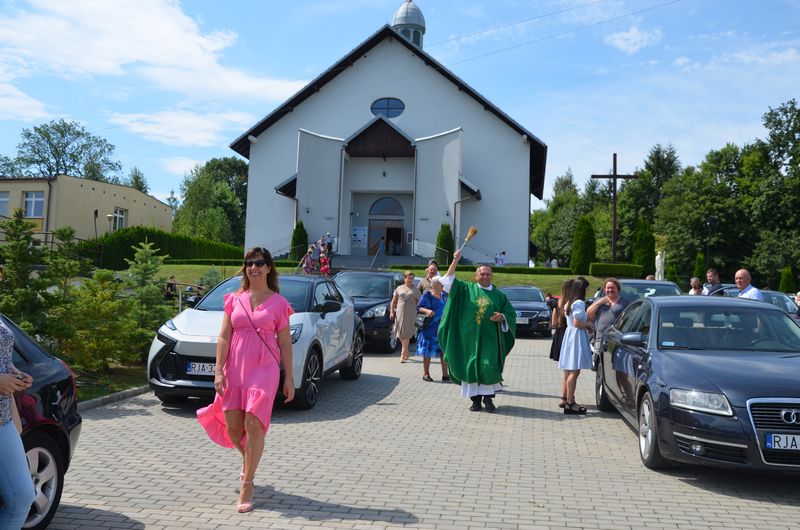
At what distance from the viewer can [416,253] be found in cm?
3953

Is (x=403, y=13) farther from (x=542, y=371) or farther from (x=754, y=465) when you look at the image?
(x=754, y=465)

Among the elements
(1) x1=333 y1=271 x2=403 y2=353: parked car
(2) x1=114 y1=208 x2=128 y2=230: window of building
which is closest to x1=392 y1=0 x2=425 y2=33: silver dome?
(2) x1=114 y1=208 x2=128 y2=230: window of building

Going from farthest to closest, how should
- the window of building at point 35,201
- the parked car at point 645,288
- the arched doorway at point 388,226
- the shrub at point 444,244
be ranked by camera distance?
the window of building at point 35,201, the arched doorway at point 388,226, the shrub at point 444,244, the parked car at point 645,288

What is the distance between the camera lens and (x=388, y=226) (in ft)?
137

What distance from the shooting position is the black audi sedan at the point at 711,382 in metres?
5.31

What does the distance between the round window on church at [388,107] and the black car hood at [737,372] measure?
38087mm

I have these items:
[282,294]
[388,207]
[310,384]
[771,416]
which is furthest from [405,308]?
[388,207]

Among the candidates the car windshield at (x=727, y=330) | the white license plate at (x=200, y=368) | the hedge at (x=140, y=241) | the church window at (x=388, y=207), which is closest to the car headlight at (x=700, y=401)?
the car windshield at (x=727, y=330)

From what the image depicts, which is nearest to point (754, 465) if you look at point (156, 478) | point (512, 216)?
point (156, 478)

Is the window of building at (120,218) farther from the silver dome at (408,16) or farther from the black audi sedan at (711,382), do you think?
the black audi sedan at (711,382)

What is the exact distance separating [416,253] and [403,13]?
24423 millimetres

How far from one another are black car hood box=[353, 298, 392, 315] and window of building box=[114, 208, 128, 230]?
39.1 metres

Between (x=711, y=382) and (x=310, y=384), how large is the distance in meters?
4.80

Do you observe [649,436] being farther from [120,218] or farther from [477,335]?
[120,218]
